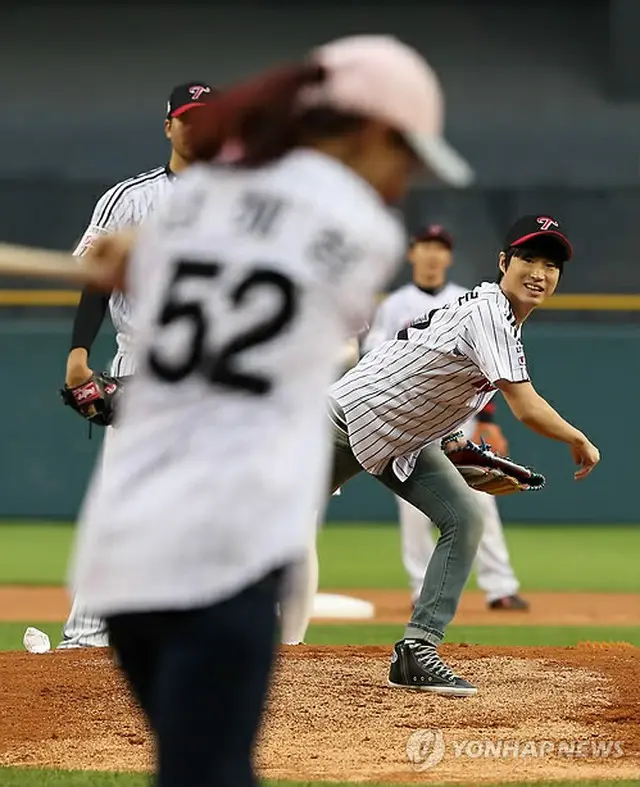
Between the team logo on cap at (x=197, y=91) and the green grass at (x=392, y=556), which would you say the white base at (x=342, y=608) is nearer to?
the green grass at (x=392, y=556)

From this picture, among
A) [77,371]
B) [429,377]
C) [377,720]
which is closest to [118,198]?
[77,371]

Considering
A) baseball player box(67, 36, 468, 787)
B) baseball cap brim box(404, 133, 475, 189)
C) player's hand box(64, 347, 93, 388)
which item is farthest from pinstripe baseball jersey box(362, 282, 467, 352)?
baseball player box(67, 36, 468, 787)

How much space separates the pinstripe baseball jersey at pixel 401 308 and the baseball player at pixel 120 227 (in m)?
3.81

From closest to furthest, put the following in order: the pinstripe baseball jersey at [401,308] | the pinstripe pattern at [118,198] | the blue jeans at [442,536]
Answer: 1. the blue jeans at [442,536]
2. the pinstripe pattern at [118,198]
3. the pinstripe baseball jersey at [401,308]

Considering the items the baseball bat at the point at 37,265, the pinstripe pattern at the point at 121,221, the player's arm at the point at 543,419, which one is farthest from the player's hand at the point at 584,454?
the baseball bat at the point at 37,265

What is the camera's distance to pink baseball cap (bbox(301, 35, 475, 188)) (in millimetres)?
2607

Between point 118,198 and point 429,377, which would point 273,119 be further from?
point 118,198

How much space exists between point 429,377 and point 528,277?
487 mm

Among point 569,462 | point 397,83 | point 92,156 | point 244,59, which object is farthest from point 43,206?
point 397,83

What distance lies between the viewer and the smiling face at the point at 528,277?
225 inches

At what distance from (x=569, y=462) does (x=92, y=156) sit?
552cm

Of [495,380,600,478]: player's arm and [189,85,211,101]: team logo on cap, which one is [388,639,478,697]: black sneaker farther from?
[189,85,211,101]: team logo on cap

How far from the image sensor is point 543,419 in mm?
5484

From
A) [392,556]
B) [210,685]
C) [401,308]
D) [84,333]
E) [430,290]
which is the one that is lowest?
[392,556]
